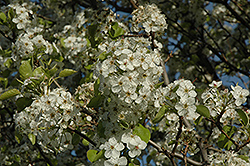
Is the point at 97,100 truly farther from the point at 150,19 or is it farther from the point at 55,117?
the point at 150,19

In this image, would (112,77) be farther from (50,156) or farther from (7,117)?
(7,117)

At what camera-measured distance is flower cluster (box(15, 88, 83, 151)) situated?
7.39 feet

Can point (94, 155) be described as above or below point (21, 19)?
below

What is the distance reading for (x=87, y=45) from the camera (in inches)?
128

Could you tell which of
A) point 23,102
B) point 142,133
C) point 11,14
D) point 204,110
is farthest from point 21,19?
point 204,110

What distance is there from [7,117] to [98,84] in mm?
3846

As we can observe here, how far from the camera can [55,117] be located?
2.25m

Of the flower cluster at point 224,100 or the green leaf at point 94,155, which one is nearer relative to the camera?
the green leaf at point 94,155

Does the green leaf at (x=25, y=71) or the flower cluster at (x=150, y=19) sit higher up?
the flower cluster at (x=150, y=19)

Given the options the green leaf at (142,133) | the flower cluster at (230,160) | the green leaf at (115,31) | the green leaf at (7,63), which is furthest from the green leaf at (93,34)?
the flower cluster at (230,160)

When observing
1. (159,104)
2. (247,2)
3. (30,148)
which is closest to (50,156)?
(30,148)

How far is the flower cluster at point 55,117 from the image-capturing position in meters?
2.25

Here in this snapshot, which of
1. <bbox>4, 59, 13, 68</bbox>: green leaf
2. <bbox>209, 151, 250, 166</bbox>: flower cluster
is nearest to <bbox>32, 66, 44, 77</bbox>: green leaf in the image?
<bbox>4, 59, 13, 68</bbox>: green leaf

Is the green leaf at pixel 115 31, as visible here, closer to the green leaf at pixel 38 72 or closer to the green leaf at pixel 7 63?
the green leaf at pixel 38 72
